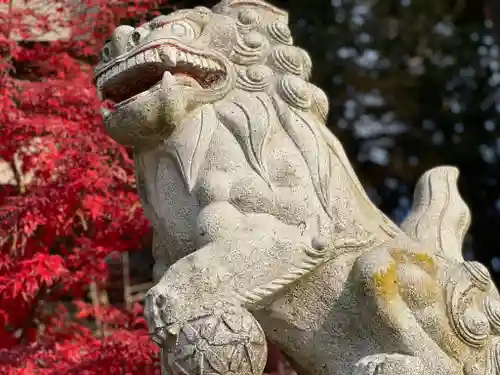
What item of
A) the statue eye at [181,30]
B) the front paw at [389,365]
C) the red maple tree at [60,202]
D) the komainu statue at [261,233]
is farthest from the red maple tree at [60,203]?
the front paw at [389,365]

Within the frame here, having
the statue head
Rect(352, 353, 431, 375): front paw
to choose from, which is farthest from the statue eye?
Rect(352, 353, 431, 375): front paw

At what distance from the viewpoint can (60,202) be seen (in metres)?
3.72

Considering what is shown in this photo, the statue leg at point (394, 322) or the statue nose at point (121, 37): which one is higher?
the statue nose at point (121, 37)

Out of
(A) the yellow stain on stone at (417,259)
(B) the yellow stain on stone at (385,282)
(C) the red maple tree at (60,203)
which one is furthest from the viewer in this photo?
(C) the red maple tree at (60,203)

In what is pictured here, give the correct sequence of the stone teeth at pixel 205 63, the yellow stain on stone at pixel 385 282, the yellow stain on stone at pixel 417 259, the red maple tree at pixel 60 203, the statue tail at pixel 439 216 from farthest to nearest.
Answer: the red maple tree at pixel 60 203 → the statue tail at pixel 439 216 → the stone teeth at pixel 205 63 → the yellow stain on stone at pixel 417 259 → the yellow stain on stone at pixel 385 282

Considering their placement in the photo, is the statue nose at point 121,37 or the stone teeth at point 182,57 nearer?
the stone teeth at point 182,57

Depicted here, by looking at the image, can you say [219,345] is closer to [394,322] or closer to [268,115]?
[394,322]

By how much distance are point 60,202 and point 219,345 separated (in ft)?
6.23

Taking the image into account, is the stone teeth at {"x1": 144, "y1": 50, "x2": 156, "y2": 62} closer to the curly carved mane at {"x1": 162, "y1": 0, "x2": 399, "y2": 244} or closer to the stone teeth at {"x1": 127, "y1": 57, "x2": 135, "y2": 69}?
the stone teeth at {"x1": 127, "y1": 57, "x2": 135, "y2": 69}

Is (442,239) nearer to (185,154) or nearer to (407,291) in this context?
(407,291)

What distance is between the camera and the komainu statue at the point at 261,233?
82.7 inches

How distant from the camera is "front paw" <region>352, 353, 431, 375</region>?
6.84ft

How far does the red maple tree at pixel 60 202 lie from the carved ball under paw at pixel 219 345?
57.5 inches

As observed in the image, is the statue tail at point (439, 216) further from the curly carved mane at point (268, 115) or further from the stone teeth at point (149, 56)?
the stone teeth at point (149, 56)
